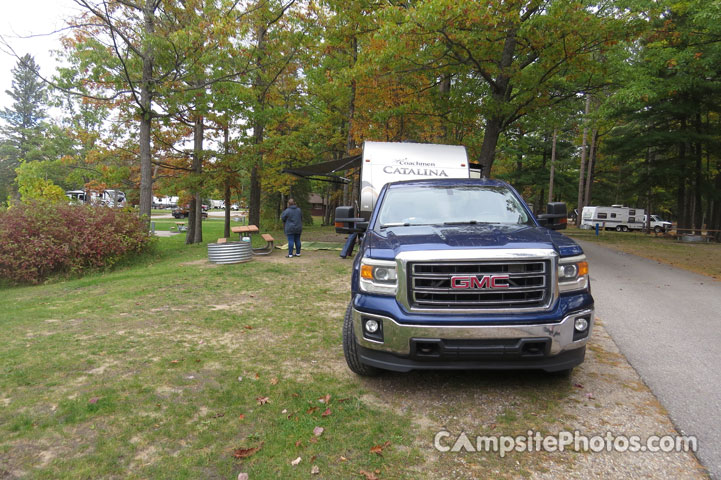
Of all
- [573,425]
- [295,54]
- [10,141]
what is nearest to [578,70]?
[295,54]

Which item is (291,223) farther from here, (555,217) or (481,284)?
(481,284)

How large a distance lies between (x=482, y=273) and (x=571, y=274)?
2.56 ft

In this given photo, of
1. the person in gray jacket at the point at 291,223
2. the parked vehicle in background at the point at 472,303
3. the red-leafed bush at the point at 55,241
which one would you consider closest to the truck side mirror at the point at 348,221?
the parked vehicle in background at the point at 472,303

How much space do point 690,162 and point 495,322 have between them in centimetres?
2711

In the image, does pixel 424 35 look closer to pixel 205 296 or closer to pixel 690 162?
pixel 205 296

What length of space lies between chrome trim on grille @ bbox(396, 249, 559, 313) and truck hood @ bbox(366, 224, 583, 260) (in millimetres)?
80

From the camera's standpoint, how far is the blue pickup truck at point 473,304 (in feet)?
9.94

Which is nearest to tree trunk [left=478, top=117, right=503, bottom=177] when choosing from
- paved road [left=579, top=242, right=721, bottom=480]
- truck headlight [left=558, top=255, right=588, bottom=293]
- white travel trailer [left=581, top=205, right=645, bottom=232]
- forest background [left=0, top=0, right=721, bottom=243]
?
forest background [left=0, top=0, right=721, bottom=243]

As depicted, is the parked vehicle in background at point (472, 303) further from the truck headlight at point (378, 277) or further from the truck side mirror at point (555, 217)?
the truck side mirror at point (555, 217)

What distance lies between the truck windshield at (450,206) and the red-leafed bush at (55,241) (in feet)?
32.0

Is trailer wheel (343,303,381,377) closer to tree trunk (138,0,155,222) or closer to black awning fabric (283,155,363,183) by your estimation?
black awning fabric (283,155,363,183)

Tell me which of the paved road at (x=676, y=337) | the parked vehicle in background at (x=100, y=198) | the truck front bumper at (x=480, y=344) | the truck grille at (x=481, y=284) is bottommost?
the paved road at (x=676, y=337)

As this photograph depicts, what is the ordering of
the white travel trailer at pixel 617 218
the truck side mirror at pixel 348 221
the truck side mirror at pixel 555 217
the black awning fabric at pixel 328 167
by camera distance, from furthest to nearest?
1. the white travel trailer at pixel 617 218
2. the black awning fabric at pixel 328 167
3. the truck side mirror at pixel 348 221
4. the truck side mirror at pixel 555 217

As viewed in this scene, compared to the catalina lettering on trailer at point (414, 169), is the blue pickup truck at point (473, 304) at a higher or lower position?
lower
